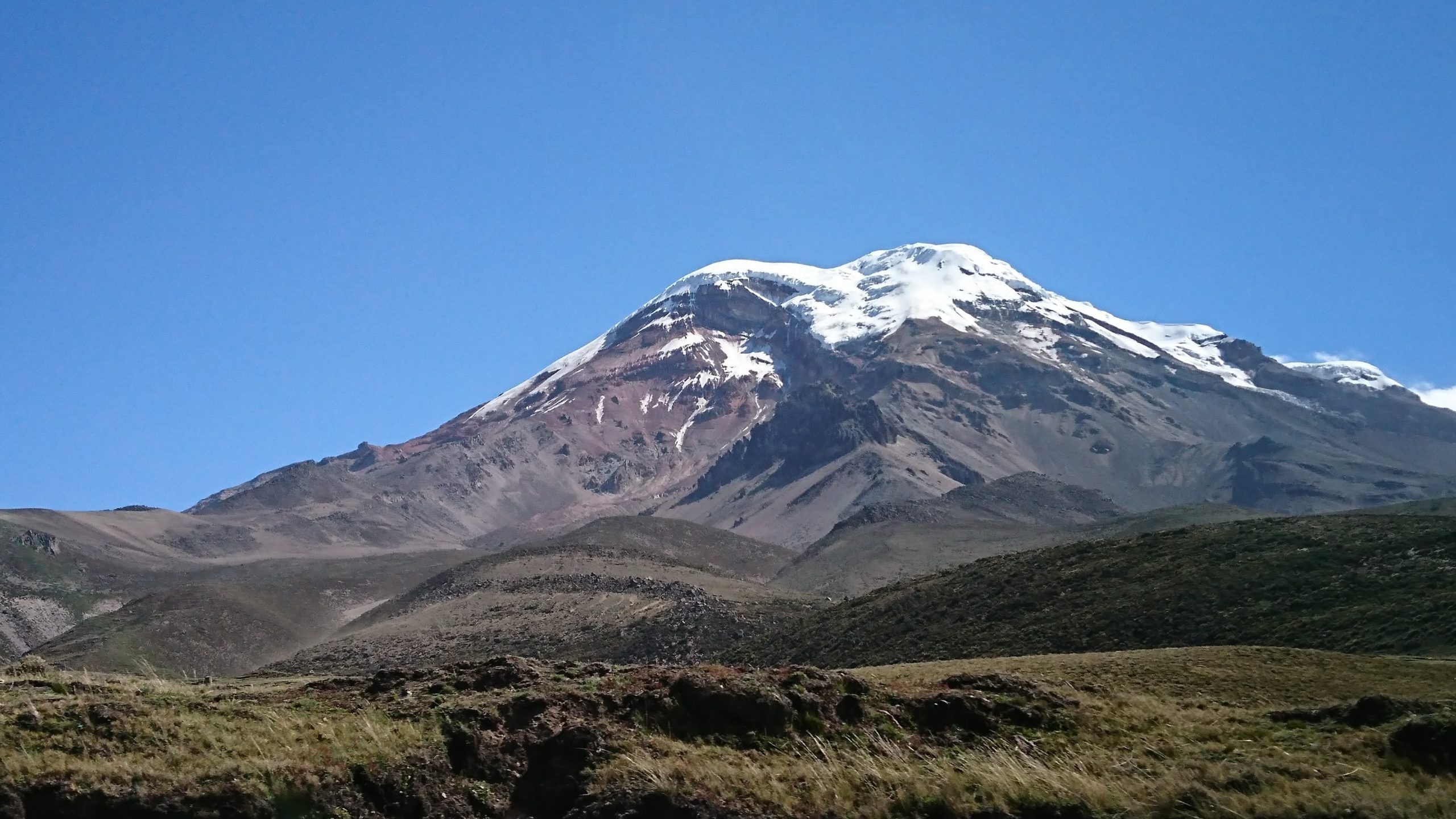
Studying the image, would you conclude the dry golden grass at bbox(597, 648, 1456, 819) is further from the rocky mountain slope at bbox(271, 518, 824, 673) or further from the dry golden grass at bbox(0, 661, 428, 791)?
the rocky mountain slope at bbox(271, 518, 824, 673)

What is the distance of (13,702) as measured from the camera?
59.7 ft

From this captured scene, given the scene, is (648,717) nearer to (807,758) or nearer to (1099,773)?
(807,758)

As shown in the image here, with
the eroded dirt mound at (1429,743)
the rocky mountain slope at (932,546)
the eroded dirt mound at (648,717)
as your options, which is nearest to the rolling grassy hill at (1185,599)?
the eroded dirt mound at (1429,743)

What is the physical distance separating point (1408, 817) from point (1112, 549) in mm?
54438

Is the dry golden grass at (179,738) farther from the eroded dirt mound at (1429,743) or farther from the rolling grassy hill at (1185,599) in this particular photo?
the rolling grassy hill at (1185,599)

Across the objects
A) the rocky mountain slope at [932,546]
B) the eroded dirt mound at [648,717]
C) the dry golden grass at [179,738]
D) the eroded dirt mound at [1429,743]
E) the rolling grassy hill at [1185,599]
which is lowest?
the rocky mountain slope at [932,546]

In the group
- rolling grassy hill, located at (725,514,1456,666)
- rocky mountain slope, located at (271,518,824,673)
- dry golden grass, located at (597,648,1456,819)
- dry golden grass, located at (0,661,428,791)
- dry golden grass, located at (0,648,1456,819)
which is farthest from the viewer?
rocky mountain slope, located at (271,518,824,673)

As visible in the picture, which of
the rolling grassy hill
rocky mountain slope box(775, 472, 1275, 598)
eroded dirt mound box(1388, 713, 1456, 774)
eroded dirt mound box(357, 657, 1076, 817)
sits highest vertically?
eroded dirt mound box(357, 657, 1076, 817)

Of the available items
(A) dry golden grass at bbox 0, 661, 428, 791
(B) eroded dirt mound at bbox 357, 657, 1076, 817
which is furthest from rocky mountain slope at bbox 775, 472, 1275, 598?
(A) dry golden grass at bbox 0, 661, 428, 791

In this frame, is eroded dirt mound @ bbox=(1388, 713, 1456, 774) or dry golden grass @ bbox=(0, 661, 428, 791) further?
eroded dirt mound @ bbox=(1388, 713, 1456, 774)

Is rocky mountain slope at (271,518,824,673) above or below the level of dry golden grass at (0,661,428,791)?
below

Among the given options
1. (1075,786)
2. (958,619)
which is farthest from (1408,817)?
(958,619)

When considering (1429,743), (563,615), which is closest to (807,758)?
(1429,743)

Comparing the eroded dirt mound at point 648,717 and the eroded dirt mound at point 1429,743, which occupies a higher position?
the eroded dirt mound at point 648,717
